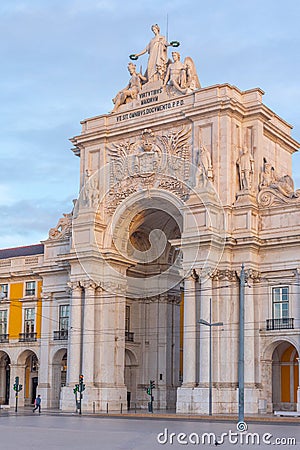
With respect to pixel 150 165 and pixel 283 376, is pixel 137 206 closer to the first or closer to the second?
pixel 150 165

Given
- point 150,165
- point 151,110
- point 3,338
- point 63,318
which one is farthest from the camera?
point 3,338

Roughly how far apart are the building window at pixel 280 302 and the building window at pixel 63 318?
655 inches

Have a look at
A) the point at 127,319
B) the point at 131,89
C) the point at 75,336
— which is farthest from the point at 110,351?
the point at 131,89

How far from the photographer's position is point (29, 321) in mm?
61531

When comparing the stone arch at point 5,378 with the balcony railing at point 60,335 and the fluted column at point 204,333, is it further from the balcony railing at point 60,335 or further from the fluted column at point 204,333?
the fluted column at point 204,333

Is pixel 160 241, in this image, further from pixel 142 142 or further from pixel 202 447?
pixel 202 447

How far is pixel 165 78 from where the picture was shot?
54438 mm

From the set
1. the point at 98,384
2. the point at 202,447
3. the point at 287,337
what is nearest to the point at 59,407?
the point at 98,384

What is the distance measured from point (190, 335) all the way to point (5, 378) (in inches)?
929

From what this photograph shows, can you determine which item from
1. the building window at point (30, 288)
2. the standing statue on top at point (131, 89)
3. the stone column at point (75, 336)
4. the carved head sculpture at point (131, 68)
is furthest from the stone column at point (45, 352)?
the carved head sculpture at point (131, 68)

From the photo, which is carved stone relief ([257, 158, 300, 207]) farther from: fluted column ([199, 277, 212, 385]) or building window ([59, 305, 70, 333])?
building window ([59, 305, 70, 333])

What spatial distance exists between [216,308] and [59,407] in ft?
50.6

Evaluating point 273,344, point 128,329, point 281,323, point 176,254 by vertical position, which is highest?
point 176,254

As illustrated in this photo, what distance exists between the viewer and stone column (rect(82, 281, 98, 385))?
51978 mm
